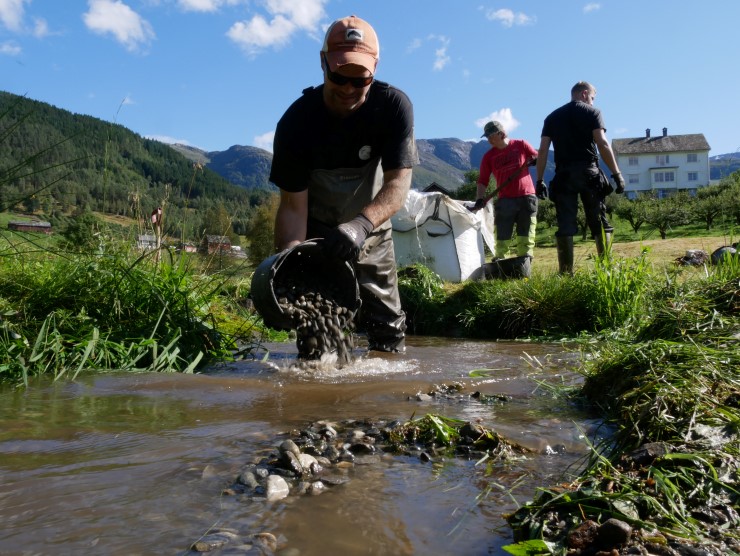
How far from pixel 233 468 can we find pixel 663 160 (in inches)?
3973

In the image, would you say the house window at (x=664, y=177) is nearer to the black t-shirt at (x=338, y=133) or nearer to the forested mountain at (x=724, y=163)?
the forested mountain at (x=724, y=163)

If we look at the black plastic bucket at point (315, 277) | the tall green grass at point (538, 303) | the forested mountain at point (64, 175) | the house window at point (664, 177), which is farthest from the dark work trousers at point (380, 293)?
the house window at point (664, 177)

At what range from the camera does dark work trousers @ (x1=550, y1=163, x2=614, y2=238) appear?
6.70 metres

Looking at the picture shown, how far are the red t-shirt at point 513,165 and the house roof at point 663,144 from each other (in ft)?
298

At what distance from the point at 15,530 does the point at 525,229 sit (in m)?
6.69

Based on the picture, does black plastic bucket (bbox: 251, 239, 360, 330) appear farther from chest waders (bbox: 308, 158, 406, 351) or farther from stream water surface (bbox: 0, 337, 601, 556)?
stream water surface (bbox: 0, 337, 601, 556)

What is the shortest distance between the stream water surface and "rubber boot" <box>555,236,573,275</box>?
379 cm

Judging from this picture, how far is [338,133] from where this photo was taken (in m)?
4.10

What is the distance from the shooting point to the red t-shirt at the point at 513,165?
7.46 m

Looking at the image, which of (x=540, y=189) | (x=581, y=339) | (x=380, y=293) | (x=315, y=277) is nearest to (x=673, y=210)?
(x=540, y=189)

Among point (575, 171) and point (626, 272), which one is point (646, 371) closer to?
point (626, 272)

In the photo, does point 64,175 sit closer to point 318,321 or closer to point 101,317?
point 101,317

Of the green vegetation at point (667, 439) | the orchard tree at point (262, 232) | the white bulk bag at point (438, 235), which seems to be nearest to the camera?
the green vegetation at point (667, 439)

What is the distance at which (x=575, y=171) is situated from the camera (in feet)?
22.0
